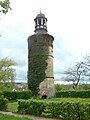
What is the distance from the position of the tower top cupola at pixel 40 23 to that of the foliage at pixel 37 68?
132 inches

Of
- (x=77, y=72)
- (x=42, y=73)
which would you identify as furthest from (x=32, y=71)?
(x=77, y=72)

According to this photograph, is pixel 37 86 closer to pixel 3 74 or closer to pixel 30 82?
pixel 30 82

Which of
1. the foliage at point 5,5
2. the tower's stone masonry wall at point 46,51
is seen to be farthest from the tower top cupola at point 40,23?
the foliage at point 5,5

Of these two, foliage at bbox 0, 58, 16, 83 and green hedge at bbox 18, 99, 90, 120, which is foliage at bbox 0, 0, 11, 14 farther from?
foliage at bbox 0, 58, 16, 83

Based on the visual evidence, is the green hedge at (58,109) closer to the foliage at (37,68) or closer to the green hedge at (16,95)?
the green hedge at (16,95)

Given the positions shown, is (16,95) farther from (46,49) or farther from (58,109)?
(58,109)

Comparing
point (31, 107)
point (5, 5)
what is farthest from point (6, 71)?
point (5, 5)

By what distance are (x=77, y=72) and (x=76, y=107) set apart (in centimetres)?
4216

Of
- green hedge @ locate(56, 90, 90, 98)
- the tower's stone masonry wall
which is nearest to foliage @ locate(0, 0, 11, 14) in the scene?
the tower's stone masonry wall

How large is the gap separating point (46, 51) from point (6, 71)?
13428 millimetres

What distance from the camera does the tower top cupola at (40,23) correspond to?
38219mm

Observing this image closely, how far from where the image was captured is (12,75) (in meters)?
47.3

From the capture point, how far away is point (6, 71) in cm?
4728

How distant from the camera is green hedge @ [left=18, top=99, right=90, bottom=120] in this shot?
17.3 metres
